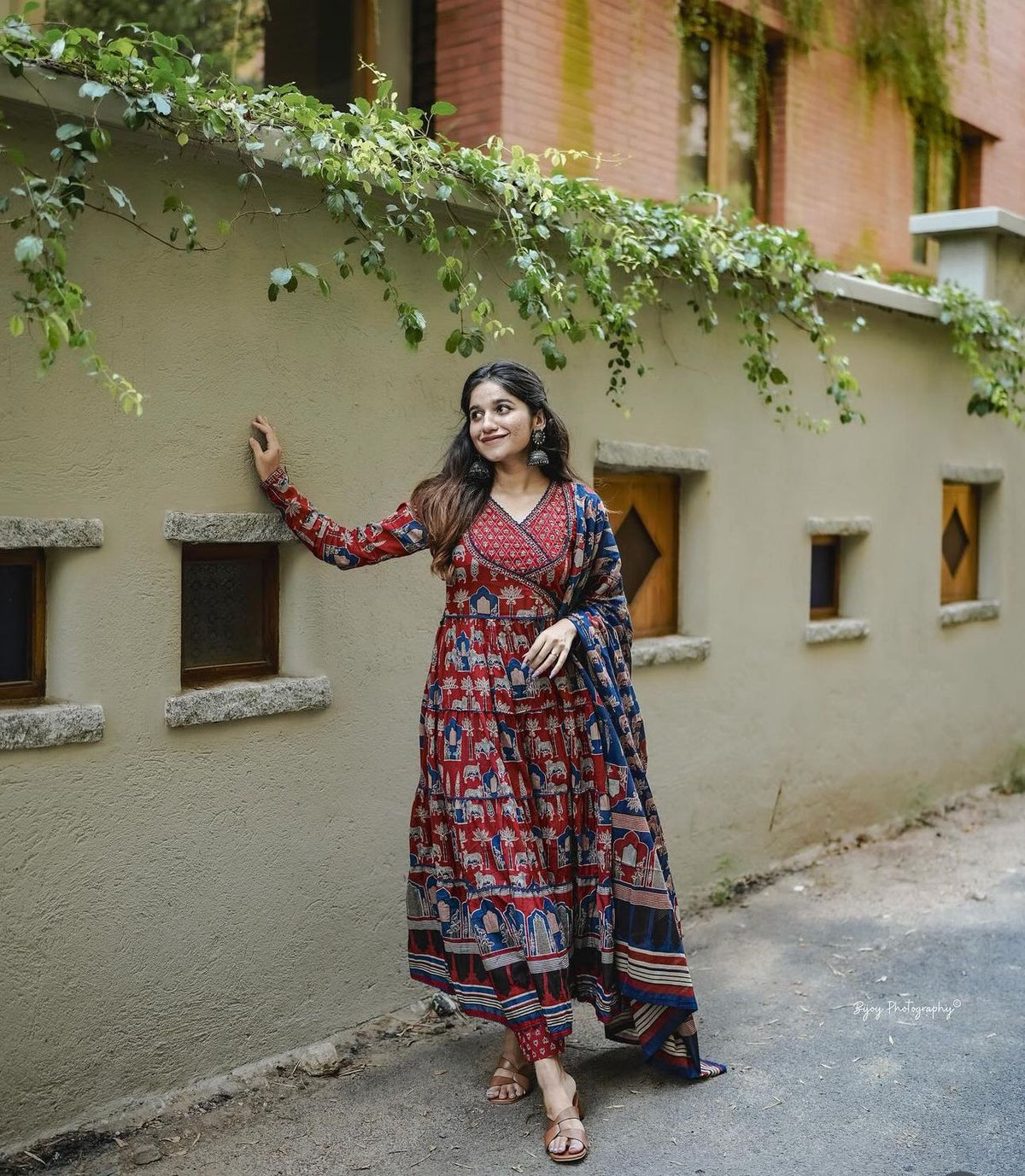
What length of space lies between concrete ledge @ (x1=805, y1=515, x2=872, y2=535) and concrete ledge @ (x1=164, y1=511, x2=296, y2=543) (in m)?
3.45

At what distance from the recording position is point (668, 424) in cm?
601

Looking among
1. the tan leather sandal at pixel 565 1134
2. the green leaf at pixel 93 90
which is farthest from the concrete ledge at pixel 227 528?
the tan leather sandal at pixel 565 1134

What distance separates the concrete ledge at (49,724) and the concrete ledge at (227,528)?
0.57m

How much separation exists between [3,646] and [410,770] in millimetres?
1568

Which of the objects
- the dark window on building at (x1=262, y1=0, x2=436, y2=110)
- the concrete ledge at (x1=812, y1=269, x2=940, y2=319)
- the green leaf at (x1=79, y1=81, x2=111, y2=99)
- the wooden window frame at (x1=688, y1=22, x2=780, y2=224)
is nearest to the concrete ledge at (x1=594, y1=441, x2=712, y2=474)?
the concrete ledge at (x1=812, y1=269, x2=940, y2=319)

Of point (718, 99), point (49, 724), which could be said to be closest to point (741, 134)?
point (718, 99)

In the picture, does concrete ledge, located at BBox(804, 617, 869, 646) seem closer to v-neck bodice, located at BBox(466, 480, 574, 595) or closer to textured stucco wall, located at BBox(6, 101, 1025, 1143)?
textured stucco wall, located at BBox(6, 101, 1025, 1143)

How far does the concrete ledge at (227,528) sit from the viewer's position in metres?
3.99

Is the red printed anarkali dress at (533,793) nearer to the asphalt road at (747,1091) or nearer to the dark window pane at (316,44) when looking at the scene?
the asphalt road at (747,1091)

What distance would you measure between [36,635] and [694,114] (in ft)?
23.1

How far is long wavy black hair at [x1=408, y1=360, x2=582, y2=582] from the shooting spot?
13.1ft

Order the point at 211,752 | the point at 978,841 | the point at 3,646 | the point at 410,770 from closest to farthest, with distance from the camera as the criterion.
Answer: the point at 3,646, the point at 211,752, the point at 410,770, the point at 978,841

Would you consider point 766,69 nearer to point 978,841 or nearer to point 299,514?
point 978,841

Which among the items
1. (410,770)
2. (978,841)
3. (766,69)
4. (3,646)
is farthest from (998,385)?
(3,646)
